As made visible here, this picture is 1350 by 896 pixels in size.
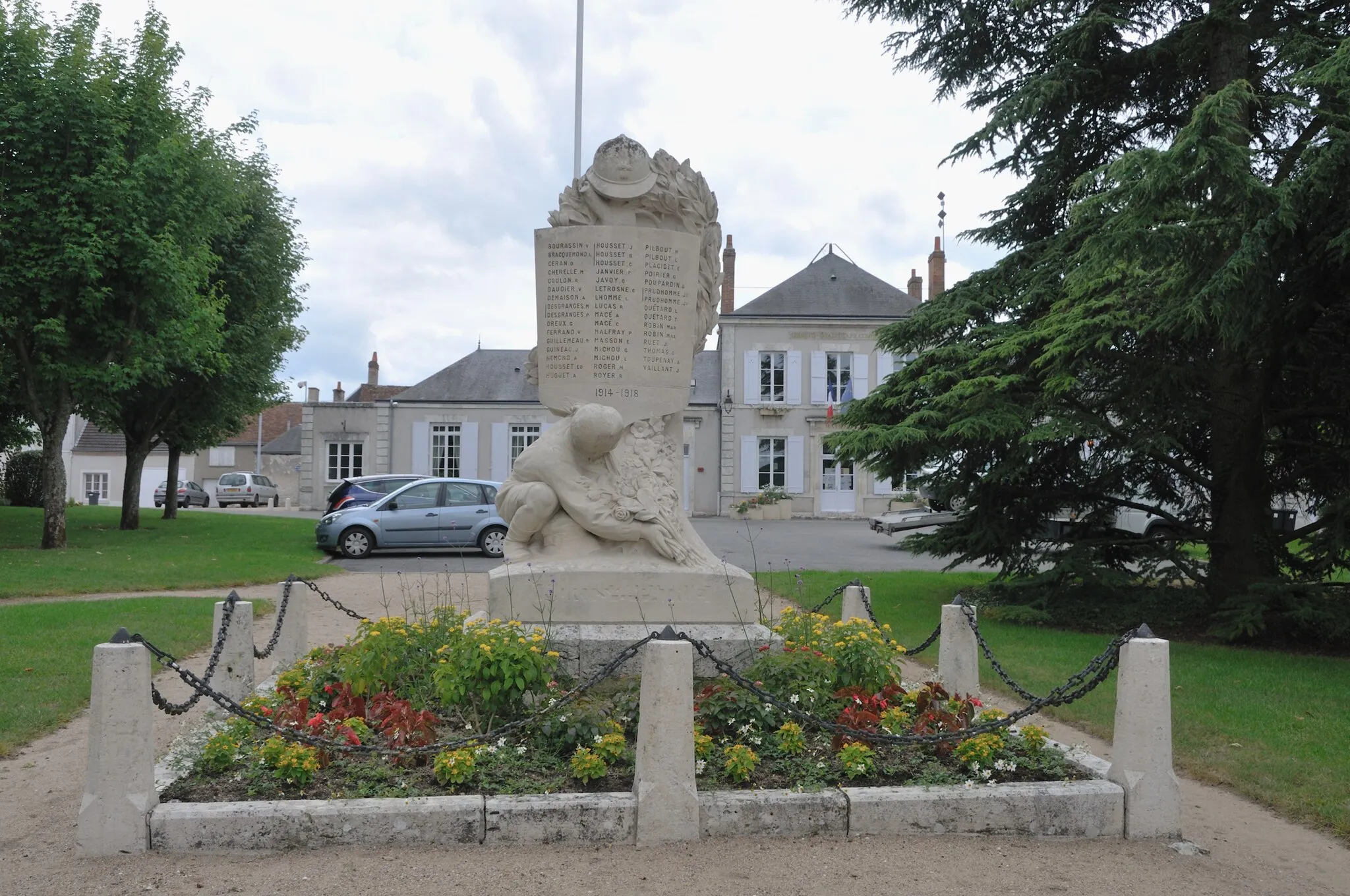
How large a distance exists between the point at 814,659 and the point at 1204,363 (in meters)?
7.29

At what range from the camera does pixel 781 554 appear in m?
18.5

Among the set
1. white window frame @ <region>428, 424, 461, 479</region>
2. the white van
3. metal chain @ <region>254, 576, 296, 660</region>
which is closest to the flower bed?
metal chain @ <region>254, 576, 296, 660</region>

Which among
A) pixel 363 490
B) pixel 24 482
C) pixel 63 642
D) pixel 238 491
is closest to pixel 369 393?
pixel 238 491

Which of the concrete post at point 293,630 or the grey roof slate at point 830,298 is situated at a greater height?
the grey roof slate at point 830,298

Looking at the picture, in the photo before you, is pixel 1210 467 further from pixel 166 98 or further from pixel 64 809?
pixel 166 98

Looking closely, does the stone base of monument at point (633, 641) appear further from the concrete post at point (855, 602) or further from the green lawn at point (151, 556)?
the green lawn at point (151, 556)

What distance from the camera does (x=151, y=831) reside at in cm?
380

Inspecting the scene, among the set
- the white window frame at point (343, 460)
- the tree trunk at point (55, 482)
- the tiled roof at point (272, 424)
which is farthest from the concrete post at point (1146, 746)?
the tiled roof at point (272, 424)

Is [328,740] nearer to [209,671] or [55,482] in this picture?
[209,671]

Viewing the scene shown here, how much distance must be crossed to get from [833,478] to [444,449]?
13900mm

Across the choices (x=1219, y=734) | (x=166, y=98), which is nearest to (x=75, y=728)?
(x=1219, y=734)

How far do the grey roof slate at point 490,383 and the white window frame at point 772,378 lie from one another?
147cm

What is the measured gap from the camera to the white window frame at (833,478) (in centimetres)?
3328

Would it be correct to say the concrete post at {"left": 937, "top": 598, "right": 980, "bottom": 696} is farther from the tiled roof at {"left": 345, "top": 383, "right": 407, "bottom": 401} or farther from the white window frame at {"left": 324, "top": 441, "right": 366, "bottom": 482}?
the tiled roof at {"left": 345, "top": 383, "right": 407, "bottom": 401}
